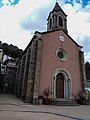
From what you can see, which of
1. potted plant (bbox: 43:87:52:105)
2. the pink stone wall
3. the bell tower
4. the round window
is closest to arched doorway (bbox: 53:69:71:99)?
the pink stone wall

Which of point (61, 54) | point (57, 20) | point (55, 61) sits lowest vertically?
point (55, 61)

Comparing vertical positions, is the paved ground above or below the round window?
below

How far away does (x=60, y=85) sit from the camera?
53.1ft

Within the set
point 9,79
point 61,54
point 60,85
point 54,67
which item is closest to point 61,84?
point 60,85

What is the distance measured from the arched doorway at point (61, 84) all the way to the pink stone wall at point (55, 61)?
1.77 ft

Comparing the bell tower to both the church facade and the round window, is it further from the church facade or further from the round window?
the round window

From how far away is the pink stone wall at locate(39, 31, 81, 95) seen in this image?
1484 centimetres

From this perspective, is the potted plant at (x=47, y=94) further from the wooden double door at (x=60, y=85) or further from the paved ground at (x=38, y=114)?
the paved ground at (x=38, y=114)

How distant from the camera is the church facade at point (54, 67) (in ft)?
46.2

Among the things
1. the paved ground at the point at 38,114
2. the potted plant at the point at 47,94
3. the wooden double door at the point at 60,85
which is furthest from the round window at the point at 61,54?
the paved ground at the point at 38,114

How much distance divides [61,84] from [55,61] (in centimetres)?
307

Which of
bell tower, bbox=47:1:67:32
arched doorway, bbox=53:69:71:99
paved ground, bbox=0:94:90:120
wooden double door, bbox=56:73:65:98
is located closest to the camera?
paved ground, bbox=0:94:90:120

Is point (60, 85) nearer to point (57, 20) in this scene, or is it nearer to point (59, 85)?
point (59, 85)

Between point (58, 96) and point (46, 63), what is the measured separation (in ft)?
14.0
